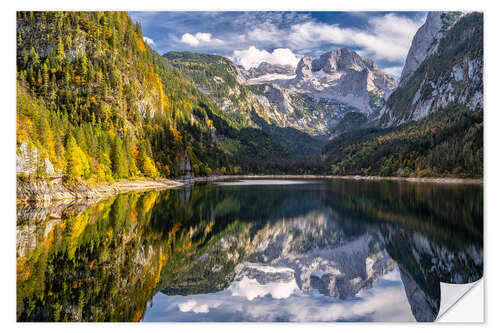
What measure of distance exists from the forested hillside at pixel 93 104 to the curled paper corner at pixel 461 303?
2471 centimetres

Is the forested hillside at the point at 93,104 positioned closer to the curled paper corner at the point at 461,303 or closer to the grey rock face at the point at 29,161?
the grey rock face at the point at 29,161

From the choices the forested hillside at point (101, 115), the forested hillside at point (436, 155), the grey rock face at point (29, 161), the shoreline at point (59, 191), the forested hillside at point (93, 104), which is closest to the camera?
the grey rock face at point (29, 161)

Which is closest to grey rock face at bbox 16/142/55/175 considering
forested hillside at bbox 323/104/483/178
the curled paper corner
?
the curled paper corner

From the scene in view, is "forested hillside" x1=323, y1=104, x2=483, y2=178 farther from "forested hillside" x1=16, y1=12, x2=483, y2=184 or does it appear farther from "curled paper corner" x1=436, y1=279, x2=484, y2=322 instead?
"curled paper corner" x1=436, y1=279, x2=484, y2=322

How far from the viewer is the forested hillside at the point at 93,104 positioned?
42344mm

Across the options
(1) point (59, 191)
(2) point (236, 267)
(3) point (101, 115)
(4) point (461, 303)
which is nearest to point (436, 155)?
(3) point (101, 115)

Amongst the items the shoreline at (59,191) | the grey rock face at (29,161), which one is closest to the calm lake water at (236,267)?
the grey rock face at (29,161)

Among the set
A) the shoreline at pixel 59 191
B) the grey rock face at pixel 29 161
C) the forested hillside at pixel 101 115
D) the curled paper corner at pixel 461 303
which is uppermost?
the forested hillside at pixel 101 115

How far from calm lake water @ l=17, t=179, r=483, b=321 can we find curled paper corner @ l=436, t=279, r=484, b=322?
0.34 m

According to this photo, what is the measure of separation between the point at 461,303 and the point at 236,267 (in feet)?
31.3

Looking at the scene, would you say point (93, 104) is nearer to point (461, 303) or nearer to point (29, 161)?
point (29, 161)

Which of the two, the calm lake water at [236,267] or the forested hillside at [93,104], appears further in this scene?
the forested hillside at [93,104]

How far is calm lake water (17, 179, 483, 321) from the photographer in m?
12.1
